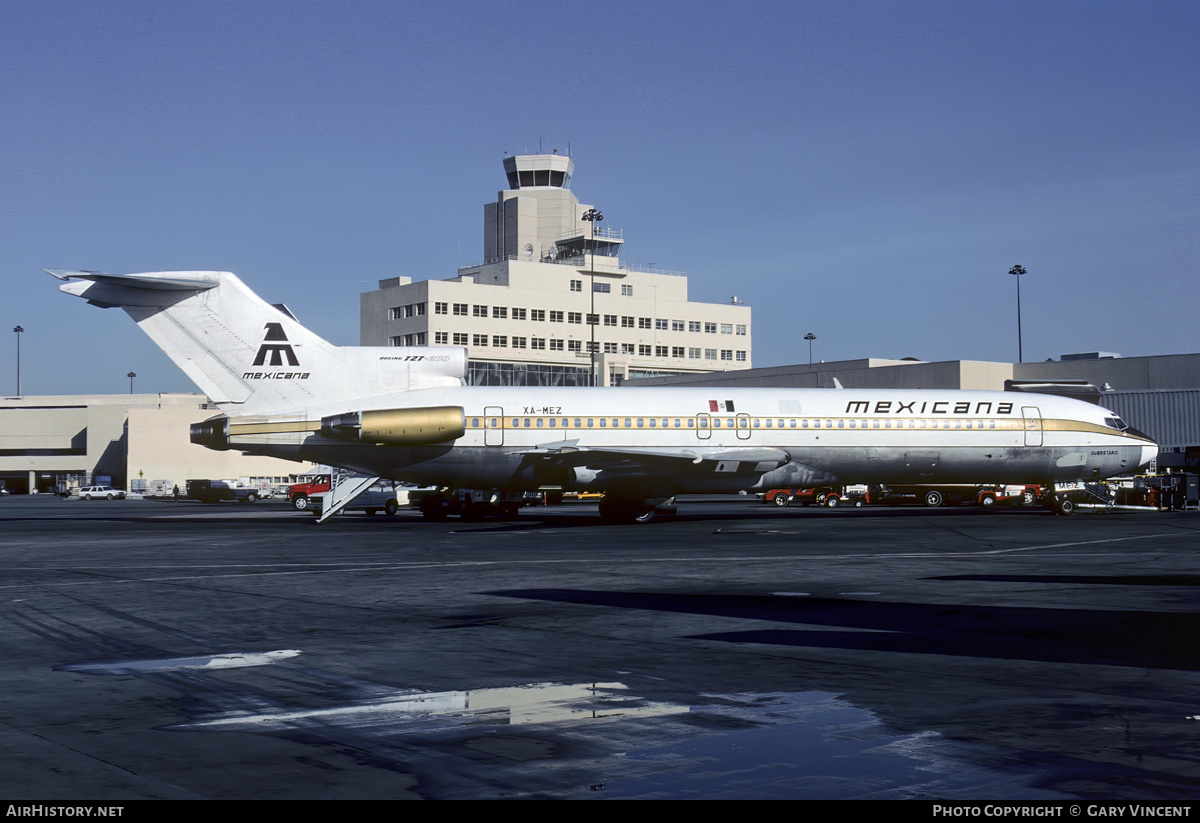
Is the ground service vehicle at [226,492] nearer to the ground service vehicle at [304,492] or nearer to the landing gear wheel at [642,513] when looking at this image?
the ground service vehicle at [304,492]

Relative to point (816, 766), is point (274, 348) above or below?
above

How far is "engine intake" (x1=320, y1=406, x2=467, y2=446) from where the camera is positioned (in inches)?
Answer: 1375

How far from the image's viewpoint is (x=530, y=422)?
120ft

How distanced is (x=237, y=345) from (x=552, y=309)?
86.1 metres

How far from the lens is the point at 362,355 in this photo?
37.0 meters

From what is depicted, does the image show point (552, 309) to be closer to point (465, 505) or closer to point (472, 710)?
point (465, 505)

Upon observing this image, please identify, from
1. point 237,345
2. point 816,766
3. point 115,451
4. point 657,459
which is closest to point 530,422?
point 657,459

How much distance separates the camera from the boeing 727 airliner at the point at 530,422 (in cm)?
3553

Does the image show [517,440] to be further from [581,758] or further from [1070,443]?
[581,758]

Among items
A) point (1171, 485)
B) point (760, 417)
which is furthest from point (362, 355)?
point (1171, 485)

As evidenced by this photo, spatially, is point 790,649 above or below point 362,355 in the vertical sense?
below

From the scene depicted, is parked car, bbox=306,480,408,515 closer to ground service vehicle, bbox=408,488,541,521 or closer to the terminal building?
ground service vehicle, bbox=408,488,541,521

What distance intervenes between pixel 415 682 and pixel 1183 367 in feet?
231

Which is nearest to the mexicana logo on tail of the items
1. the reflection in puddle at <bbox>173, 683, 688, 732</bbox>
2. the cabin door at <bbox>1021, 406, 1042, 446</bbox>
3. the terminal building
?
the cabin door at <bbox>1021, 406, 1042, 446</bbox>
